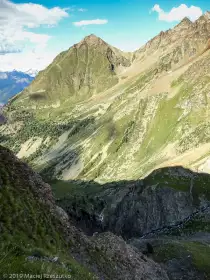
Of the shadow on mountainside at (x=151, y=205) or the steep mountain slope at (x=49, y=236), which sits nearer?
the steep mountain slope at (x=49, y=236)

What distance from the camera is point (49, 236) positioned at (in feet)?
104

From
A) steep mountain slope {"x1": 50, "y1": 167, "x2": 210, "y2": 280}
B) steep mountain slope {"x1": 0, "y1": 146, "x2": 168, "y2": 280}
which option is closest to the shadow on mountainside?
steep mountain slope {"x1": 50, "y1": 167, "x2": 210, "y2": 280}

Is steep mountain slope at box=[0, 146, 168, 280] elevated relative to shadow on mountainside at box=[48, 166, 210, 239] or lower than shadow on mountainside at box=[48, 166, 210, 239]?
elevated

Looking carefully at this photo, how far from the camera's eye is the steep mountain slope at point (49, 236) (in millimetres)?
28219

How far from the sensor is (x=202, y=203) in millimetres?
119438

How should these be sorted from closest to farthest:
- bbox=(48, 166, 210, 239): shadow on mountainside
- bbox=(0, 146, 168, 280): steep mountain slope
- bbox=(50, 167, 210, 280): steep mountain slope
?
bbox=(0, 146, 168, 280): steep mountain slope
bbox=(50, 167, 210, 280): steep mountain slope
bbox=(48, 166, 210, 239): shadow on mountainside

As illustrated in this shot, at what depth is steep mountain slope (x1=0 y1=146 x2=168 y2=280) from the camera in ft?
92.6

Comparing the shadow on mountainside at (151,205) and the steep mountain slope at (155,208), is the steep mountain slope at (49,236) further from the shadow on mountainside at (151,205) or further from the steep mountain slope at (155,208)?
the shadow on mountainside at (151,205)

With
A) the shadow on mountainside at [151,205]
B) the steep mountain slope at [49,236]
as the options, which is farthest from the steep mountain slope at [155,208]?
the steep mountain slope at [49,236]

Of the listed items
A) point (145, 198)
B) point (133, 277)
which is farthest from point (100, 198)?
point (133, 277)

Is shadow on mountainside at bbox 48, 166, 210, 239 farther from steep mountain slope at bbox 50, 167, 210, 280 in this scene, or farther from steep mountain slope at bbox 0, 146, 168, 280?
steep mountain slope at bbox 0, 146, 168, 280

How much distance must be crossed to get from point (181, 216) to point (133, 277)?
284 ft

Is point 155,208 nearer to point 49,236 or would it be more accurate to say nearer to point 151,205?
point 151,205

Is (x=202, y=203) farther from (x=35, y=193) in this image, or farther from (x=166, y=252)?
(x=35, y=193)
